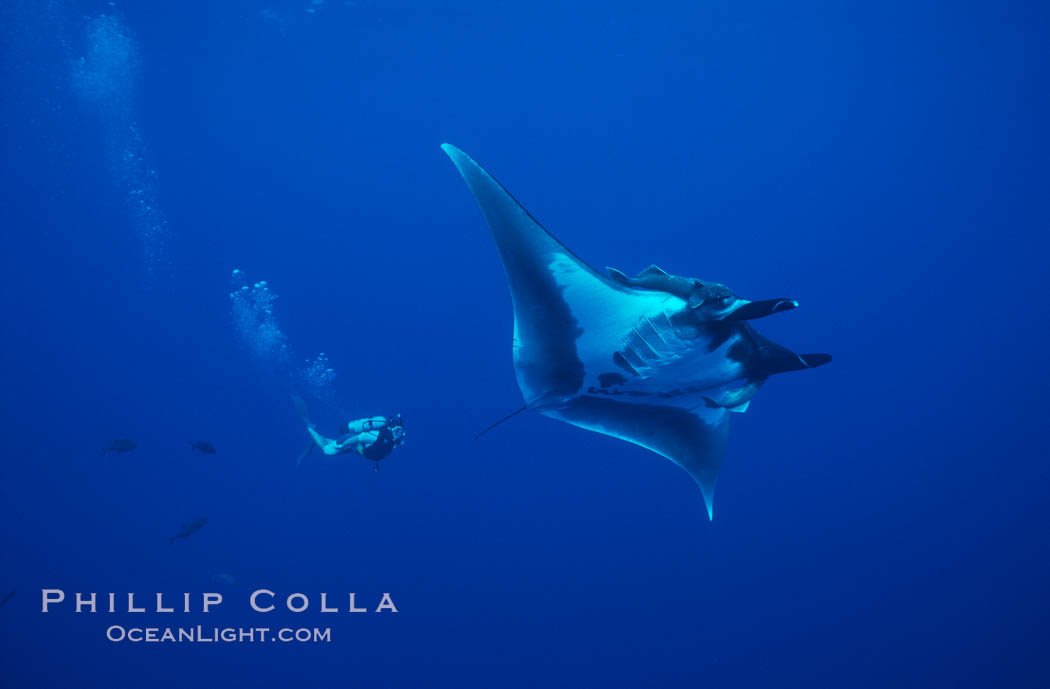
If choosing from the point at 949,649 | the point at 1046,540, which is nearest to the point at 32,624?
the point at 949,649

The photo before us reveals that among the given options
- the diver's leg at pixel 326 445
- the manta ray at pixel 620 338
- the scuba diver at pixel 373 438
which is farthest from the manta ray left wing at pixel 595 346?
the diver's leg at pixel 326 445

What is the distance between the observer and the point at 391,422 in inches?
267

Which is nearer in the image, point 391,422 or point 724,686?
point 391,422

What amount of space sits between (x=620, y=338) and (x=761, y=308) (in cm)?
68

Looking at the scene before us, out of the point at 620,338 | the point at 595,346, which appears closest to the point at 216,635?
the point at 595,346

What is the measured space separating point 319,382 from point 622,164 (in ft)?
54.4

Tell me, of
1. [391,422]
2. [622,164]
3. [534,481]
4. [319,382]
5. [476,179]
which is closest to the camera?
[476,179]

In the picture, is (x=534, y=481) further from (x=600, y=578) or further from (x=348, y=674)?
(x=348, y=674)

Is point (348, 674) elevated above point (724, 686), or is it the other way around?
point (348, 674)

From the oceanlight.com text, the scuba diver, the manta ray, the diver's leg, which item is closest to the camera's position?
the manta ray

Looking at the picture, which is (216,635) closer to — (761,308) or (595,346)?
(595,346)

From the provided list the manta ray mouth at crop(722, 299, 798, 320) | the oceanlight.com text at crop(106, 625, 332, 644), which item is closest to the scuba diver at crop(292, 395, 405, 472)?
the manta ray mouth at crop(722, 299, 798, 320)

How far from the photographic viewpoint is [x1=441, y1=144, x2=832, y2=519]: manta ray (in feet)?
7.87

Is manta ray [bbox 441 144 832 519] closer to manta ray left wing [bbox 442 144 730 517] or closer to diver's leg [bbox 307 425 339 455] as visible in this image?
manta ray left wing [bbox 442 144 730 517]
